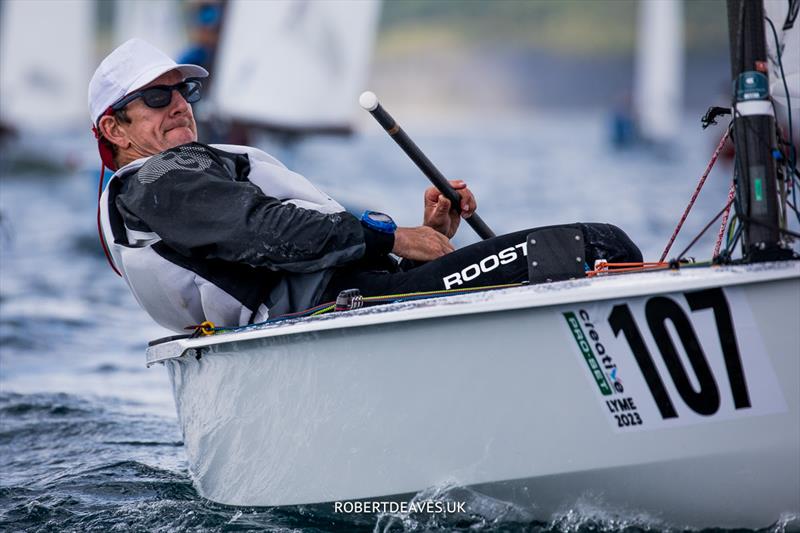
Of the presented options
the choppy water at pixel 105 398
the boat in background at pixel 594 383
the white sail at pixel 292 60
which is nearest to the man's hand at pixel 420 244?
the boat in background at pixel 594 383

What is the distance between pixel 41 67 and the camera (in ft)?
92.4

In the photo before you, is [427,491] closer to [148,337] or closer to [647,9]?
[148,337]

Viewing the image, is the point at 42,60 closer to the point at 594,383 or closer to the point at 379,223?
the point at 379,223

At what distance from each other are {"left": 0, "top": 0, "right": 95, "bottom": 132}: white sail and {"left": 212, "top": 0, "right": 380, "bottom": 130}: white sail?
1639cm

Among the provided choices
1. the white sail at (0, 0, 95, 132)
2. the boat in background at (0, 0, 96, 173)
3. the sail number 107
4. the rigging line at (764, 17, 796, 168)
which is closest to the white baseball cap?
the sail number 107

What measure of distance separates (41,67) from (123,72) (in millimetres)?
26951

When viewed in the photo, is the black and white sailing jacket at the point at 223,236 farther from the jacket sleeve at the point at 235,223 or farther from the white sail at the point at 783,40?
the white sail at the point at 783,40

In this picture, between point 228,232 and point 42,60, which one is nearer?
point 228,232

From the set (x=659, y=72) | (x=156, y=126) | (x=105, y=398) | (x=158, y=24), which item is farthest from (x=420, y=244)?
(x=659, y=72)

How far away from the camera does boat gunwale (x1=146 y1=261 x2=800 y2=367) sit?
223 cm

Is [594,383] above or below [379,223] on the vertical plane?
below

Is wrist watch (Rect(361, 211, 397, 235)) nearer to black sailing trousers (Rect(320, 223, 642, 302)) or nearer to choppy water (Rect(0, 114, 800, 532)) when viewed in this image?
black sailing trousers (Rect(320, 223, 642, 302))

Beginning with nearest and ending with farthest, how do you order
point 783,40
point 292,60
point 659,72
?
point 783,40, point 292,60, point 659,72

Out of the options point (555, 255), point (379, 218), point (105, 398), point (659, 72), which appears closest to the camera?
point (555, 255)
